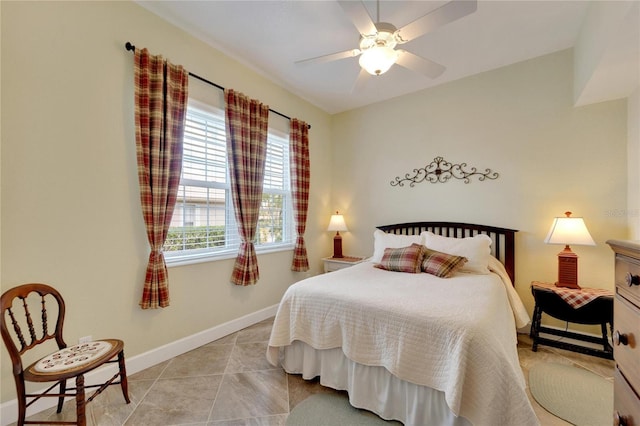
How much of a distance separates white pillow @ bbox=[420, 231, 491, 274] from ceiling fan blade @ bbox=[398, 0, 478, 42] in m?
1.97

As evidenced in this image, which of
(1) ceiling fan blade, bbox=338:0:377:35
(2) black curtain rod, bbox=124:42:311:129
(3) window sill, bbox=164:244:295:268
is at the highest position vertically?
(2) black curtain rod, bbox=124:42:311:129

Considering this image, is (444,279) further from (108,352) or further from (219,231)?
(108,352)

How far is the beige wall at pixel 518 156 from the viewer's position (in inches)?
102

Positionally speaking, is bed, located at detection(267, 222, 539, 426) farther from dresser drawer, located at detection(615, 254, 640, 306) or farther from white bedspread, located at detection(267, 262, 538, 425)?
dresser drawer, located at detection(615, 254, 640, 306)

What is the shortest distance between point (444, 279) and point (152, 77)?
9.80ft

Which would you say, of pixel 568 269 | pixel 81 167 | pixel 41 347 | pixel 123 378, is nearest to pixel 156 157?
pixel 81 167

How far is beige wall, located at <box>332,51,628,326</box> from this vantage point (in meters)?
2.59

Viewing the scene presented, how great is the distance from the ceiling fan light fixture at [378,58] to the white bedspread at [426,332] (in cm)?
159

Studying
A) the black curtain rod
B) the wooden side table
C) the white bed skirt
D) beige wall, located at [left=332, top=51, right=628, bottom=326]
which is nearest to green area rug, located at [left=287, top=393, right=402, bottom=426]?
the white bed skirt

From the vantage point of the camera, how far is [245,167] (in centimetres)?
291

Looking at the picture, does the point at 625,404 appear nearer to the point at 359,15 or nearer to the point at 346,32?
the point at 359,15

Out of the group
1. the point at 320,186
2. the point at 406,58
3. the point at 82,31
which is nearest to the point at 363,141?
the point at 320,186

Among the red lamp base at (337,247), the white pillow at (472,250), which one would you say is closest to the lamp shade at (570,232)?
the white pillow at (472,250)

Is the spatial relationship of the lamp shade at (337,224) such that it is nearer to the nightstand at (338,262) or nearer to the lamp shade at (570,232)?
the nightstand at (338,262)
